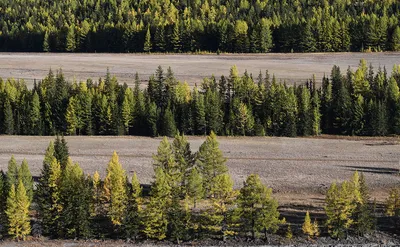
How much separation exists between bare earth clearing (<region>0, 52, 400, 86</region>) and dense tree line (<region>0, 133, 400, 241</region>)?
71.4m

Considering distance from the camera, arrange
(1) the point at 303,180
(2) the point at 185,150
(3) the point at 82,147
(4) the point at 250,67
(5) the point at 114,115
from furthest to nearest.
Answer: (4) the point at 250,67
(5) the point at 114,115
(3) the point at 82,147
(1) the point at 303,180
(2) the point at 185,150

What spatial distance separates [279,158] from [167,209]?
91.0 ft

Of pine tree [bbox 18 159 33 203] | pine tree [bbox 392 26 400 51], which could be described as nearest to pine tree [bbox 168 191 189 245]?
pine tree [bbox 18 159 33 203]

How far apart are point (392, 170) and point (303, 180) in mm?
Result: 12058

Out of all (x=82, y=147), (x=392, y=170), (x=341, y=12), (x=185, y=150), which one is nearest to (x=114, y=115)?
(x=82, y=147)

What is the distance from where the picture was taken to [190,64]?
152m

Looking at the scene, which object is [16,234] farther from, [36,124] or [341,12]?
[341,12]

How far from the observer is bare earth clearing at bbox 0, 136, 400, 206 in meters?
71.9

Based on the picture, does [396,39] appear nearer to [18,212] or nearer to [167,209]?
[167,209]

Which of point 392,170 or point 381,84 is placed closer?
point 392,170

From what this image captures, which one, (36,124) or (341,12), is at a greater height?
(341,12)

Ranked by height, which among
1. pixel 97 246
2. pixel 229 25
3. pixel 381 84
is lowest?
pixel 97 246

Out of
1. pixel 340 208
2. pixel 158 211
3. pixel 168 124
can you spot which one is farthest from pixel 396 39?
pixel 158 211

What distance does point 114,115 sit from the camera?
320 ft
